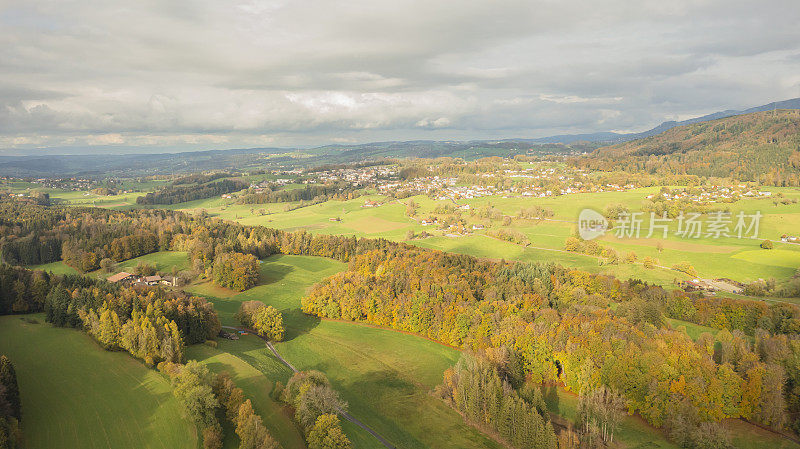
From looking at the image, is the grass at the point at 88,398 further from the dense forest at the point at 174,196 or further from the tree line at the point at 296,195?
the dense forest at the point at 174,196

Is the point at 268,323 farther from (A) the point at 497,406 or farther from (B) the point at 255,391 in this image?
(A) the point at 497,406

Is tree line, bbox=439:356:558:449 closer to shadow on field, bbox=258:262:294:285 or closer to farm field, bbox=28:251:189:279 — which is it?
shadow on field, bbox=258:262:294:285

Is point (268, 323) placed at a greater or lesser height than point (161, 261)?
greater

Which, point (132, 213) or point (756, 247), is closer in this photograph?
point (756, 247)

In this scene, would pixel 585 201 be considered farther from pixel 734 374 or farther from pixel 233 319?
pixel 233 319

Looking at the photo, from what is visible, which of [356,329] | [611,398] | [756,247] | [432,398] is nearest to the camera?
[611,398]

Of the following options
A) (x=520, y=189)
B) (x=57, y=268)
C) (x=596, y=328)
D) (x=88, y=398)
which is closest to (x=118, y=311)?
(x=88, y=398)

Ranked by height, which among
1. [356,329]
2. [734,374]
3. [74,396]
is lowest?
[356,329]

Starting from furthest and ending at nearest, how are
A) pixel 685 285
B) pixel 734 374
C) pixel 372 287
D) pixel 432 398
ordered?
pixel 685 285
pixel 372 287
pixel 432 398
pixel 734 374

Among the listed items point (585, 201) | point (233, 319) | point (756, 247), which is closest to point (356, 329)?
point (233, 319)

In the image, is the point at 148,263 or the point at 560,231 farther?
the point at 560,231
